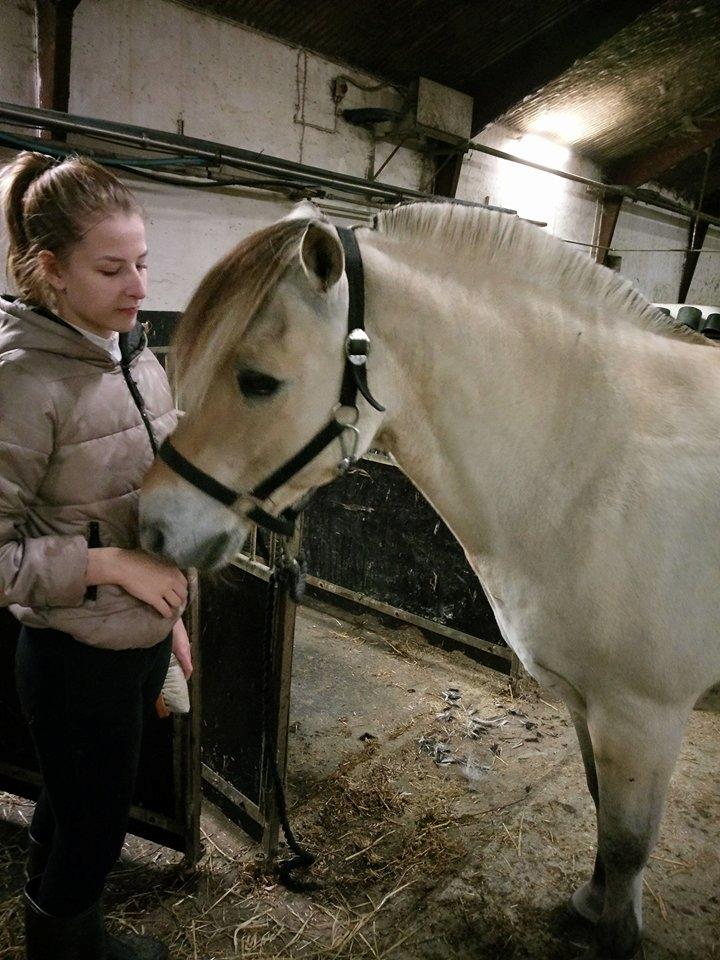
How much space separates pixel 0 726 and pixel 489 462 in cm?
186

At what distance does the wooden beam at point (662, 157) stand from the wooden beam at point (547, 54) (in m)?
2.68

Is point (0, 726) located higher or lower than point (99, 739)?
lower

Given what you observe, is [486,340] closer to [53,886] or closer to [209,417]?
[209,417]

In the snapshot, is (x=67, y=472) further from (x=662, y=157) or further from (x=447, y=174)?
(x=662, y=157)

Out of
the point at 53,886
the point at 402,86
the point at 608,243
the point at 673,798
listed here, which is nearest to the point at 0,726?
the point at 53,886

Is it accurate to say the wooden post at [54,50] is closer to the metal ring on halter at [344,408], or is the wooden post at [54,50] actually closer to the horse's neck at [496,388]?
the horse's neck at [496,388]

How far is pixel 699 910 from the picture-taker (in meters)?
1.85

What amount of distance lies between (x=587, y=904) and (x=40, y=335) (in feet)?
6.67

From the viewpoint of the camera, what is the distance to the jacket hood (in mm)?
995

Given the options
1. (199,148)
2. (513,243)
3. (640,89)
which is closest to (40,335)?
(513,243)

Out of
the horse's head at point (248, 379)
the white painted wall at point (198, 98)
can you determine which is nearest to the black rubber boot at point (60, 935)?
the horse's head at point (248, 379)

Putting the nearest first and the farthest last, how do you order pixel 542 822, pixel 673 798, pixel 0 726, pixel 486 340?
pixel 486 340
pixel 0 726
pixel 542 822
pixel 673 798

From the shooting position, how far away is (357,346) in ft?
3.65

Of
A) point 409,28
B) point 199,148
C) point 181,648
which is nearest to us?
point 181,648
